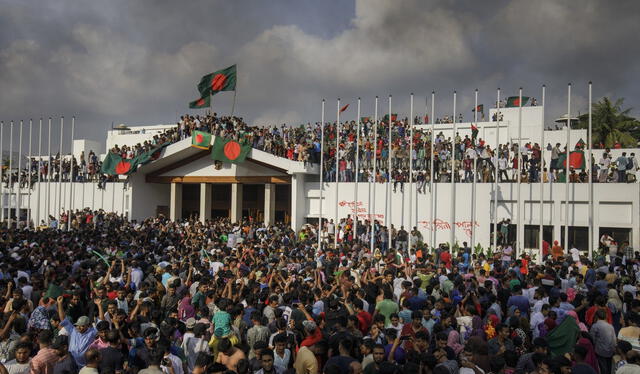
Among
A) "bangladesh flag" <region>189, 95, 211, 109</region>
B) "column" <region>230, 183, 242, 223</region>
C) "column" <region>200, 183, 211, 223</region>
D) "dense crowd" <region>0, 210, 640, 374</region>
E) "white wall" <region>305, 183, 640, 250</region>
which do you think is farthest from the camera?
"column" <region>200, 183, 211, 223</region>

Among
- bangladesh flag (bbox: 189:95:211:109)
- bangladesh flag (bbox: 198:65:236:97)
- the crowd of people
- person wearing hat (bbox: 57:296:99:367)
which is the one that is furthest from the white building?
person wearing hat (bbox: 57:296:99:367)

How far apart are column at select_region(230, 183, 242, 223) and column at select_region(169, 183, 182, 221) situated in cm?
359

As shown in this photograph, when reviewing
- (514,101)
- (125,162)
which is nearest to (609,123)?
(514,101)

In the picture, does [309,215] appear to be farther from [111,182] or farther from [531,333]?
[531,333]

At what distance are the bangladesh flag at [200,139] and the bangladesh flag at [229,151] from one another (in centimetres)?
50

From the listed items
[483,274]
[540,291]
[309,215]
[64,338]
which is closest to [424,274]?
[483,274]

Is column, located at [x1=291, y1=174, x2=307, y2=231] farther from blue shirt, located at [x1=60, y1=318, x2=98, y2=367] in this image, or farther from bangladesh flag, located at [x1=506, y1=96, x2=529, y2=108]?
blue shirt, located at [x1=60, y1=318, x2=98, y2=367]

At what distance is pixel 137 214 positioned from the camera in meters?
29.5

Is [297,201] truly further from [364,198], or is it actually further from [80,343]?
[80,343]

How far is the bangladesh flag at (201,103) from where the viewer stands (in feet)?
87.0

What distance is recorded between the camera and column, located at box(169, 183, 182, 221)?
2928cm

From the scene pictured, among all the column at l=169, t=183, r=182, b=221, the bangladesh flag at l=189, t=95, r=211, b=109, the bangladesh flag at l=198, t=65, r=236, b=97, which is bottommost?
the column at l=169, t=183, r=182, b=221

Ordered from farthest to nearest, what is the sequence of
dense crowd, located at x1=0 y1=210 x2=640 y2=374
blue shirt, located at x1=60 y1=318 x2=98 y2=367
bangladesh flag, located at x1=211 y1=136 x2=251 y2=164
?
1. bangladesh flag, located at x1=211 y1=136 x2=251 y2=164
2. blue shirt, located at x1=60 y1=318 x2=98 y2=367
3. dense crowd, located at x1=0 y1=210 x2=640 y2=374

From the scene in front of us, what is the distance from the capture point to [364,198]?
23.9 m
